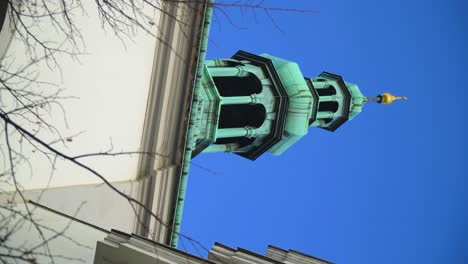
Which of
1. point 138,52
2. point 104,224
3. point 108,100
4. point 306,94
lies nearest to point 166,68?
point 138,52

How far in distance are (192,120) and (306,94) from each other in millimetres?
9047

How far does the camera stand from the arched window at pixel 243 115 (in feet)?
64.3

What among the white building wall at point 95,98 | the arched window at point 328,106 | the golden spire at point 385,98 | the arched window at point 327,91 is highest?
the golden spire at point 385,98

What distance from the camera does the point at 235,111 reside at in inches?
786

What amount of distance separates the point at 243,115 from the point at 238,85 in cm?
108

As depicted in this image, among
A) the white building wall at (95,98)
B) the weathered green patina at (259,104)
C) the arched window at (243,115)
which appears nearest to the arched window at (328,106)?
the weathered green patina at (259,104)

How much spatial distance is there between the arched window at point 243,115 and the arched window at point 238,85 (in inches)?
20.8

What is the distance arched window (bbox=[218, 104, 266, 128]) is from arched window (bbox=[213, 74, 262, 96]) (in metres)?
0.53

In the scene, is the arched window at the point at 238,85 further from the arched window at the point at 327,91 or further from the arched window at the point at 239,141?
the arched window at the point at 327,91

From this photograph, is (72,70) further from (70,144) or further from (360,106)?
(360,106)

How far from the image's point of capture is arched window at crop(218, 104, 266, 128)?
19.6 meters

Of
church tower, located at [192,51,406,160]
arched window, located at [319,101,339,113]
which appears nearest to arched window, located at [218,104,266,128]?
church tower, located at [192,51,406,160]

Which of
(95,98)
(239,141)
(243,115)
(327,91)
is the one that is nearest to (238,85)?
(243,115)

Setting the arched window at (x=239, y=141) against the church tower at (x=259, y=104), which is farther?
the arched window at (x=239, y=141)
